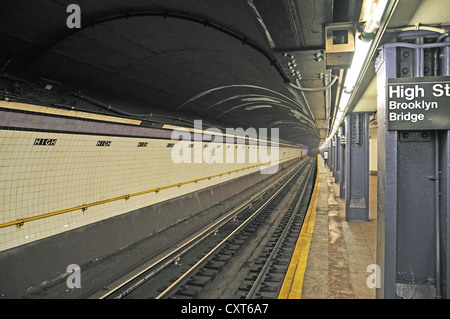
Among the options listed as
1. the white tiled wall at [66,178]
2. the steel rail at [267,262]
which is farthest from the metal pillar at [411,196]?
the white tiled wall at [66,178]

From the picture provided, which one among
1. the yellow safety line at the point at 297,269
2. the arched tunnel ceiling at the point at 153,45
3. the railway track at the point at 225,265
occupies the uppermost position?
the arched tunnel ceiling at the point at 153,45

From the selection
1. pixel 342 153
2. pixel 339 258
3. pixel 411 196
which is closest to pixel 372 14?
pixel 411 196

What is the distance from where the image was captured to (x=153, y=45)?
4996 mm

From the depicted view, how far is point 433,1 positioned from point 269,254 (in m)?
6.32

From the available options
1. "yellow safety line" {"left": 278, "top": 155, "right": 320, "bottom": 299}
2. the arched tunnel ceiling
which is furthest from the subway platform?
the arched tunnel ceiling

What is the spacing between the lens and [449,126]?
2922 mm

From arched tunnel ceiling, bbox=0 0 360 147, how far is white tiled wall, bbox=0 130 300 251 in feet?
2.76

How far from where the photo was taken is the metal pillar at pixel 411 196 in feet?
10.4

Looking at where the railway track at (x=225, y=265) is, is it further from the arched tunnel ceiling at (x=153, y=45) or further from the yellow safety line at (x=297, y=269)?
the arched tunnel ceiling at (x=153, y=45)

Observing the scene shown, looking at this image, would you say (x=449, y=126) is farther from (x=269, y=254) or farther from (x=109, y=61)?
(x=269, y=254)

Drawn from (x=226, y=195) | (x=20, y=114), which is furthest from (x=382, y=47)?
(x=226, y=195)

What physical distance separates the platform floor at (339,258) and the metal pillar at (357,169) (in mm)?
398

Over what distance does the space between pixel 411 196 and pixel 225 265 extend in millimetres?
4678

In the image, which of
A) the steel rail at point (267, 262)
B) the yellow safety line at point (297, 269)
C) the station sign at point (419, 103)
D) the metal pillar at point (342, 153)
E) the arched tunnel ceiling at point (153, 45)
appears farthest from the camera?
the metal pillar at point (342, 153)
